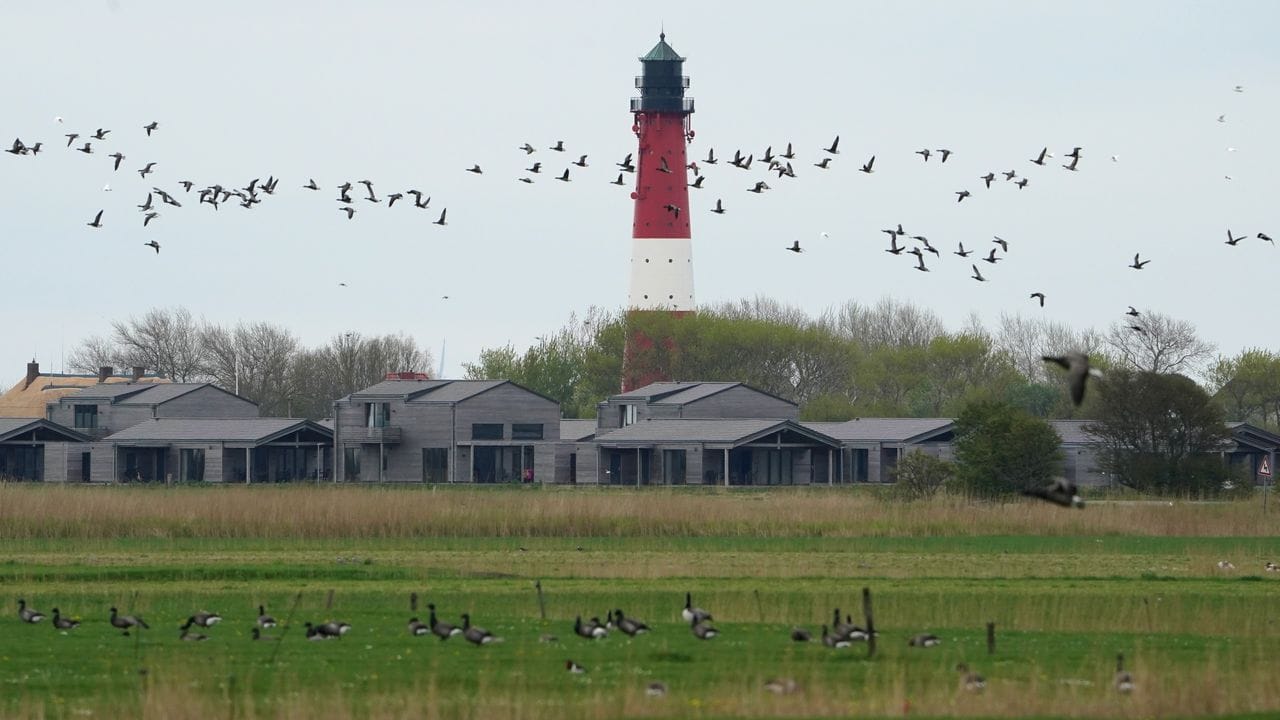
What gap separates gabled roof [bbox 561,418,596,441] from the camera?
4740 inches

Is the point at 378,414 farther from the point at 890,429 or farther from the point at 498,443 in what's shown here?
the point at 890,429

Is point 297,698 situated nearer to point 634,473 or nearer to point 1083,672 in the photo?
point 1083,672

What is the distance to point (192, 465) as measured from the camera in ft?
382

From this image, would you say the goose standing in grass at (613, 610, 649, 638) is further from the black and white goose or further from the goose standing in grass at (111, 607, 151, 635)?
the black and white goose

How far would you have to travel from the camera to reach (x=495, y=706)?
23578mm

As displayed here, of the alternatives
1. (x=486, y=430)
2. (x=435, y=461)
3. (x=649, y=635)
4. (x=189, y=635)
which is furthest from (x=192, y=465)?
(x=649, y=635)

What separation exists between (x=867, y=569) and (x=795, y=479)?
6153 centimetres

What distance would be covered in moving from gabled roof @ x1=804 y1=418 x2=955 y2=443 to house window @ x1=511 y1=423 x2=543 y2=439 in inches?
588

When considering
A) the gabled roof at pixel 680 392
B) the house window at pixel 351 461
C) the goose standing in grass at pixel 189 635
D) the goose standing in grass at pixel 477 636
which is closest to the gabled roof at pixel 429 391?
the house window at pixel 351 461

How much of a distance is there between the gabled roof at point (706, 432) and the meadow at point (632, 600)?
1269 inches

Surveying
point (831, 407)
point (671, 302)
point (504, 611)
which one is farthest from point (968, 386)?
point (504, 611)

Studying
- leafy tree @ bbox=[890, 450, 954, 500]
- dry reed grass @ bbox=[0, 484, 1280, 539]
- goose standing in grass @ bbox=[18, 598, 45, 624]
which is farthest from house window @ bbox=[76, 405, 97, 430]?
goose standing in grass @ bbox=[18, 598, 45, 624]

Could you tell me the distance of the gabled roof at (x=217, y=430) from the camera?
113 metres

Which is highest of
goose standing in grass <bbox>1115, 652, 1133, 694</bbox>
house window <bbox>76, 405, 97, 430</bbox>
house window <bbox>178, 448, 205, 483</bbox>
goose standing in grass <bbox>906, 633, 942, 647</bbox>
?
house window <bbox>76, 405, 97, 430</bbox>
